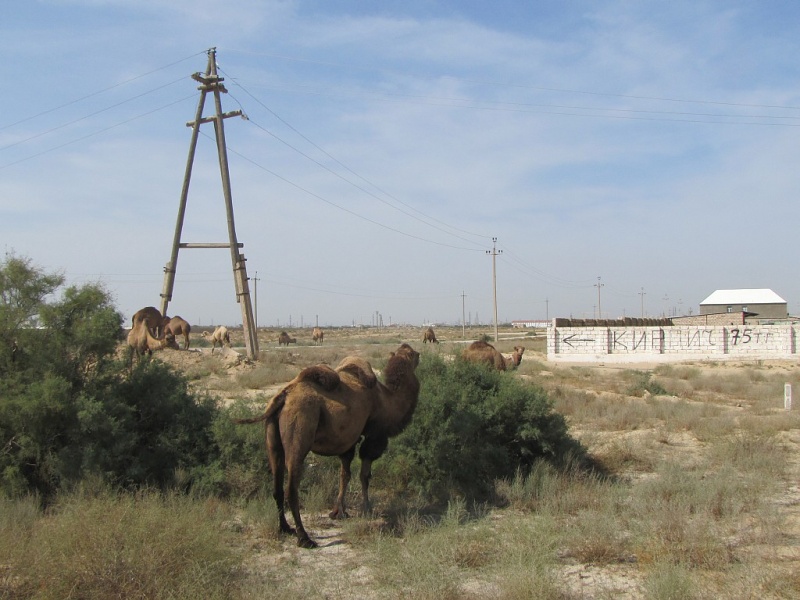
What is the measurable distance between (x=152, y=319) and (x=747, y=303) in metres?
78.9

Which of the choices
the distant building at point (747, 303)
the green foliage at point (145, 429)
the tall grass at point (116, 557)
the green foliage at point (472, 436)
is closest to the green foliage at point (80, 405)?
the green foliage at point (145, 429)

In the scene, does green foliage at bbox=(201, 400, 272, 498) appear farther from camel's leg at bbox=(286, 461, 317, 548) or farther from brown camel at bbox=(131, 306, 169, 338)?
brown camel at bbox=(131, 306, 169, 338)

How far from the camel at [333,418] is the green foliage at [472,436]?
0.93 meters

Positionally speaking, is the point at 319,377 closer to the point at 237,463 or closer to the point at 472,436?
the point at 237,463

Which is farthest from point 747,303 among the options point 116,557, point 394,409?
point 116,557

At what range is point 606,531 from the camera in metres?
7.11

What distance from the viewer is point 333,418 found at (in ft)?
24.2

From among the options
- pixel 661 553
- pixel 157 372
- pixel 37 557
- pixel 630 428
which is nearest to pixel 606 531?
A: pixel 661 553

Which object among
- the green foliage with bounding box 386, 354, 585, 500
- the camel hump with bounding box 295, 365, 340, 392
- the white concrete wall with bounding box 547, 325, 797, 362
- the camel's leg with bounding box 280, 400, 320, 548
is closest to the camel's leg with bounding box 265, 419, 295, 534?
the camel's leg with bounding box 280, 400, 320, 548

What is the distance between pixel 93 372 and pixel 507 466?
5.73m

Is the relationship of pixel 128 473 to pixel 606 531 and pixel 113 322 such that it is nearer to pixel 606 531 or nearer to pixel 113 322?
pixel 113 322

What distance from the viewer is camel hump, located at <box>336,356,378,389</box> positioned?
8.12 metres

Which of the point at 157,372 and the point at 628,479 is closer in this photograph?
the point at 157,372

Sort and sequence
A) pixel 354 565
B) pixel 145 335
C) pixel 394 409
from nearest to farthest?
1. pixel 354 565
2. pixel 394 409
3. pixel 145 335
